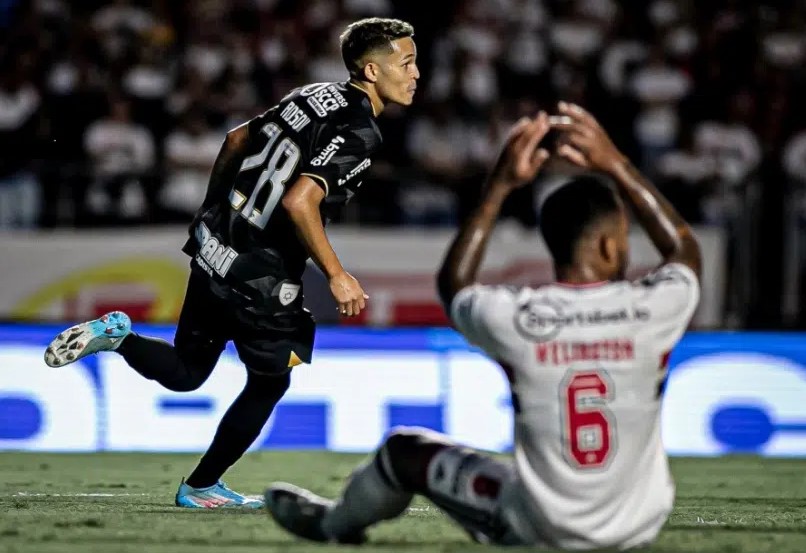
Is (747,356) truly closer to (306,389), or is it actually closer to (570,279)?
(306,389)

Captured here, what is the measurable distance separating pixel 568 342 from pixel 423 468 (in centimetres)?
64

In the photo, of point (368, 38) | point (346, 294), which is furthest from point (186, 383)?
point (368, 38)

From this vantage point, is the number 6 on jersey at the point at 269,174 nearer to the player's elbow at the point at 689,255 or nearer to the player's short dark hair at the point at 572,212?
the player's short dark hair at the point at 572,212

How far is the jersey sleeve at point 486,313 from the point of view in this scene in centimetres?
422

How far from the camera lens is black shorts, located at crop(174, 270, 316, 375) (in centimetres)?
606

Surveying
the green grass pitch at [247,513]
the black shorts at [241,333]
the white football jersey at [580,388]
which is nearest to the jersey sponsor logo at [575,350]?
the white football jersey at [580,388]

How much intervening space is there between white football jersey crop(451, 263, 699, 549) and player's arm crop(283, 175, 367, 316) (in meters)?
1.25

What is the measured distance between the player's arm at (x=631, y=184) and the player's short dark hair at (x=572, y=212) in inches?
3.0

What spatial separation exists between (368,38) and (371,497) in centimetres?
236

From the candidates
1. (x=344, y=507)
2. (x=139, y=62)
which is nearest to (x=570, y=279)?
(x=344, y=507)

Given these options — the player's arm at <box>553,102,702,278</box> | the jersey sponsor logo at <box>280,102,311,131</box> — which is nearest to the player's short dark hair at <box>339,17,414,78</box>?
the jersey sponsor logo at <box>280,102,311,131</box>

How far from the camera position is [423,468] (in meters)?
4.46

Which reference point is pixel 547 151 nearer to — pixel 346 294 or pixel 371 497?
pixel 371 497

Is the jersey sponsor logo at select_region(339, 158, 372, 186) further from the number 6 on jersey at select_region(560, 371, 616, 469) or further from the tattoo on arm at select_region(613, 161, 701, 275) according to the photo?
the number 6 on jersey at select_region(560, 371, 616, 469)
